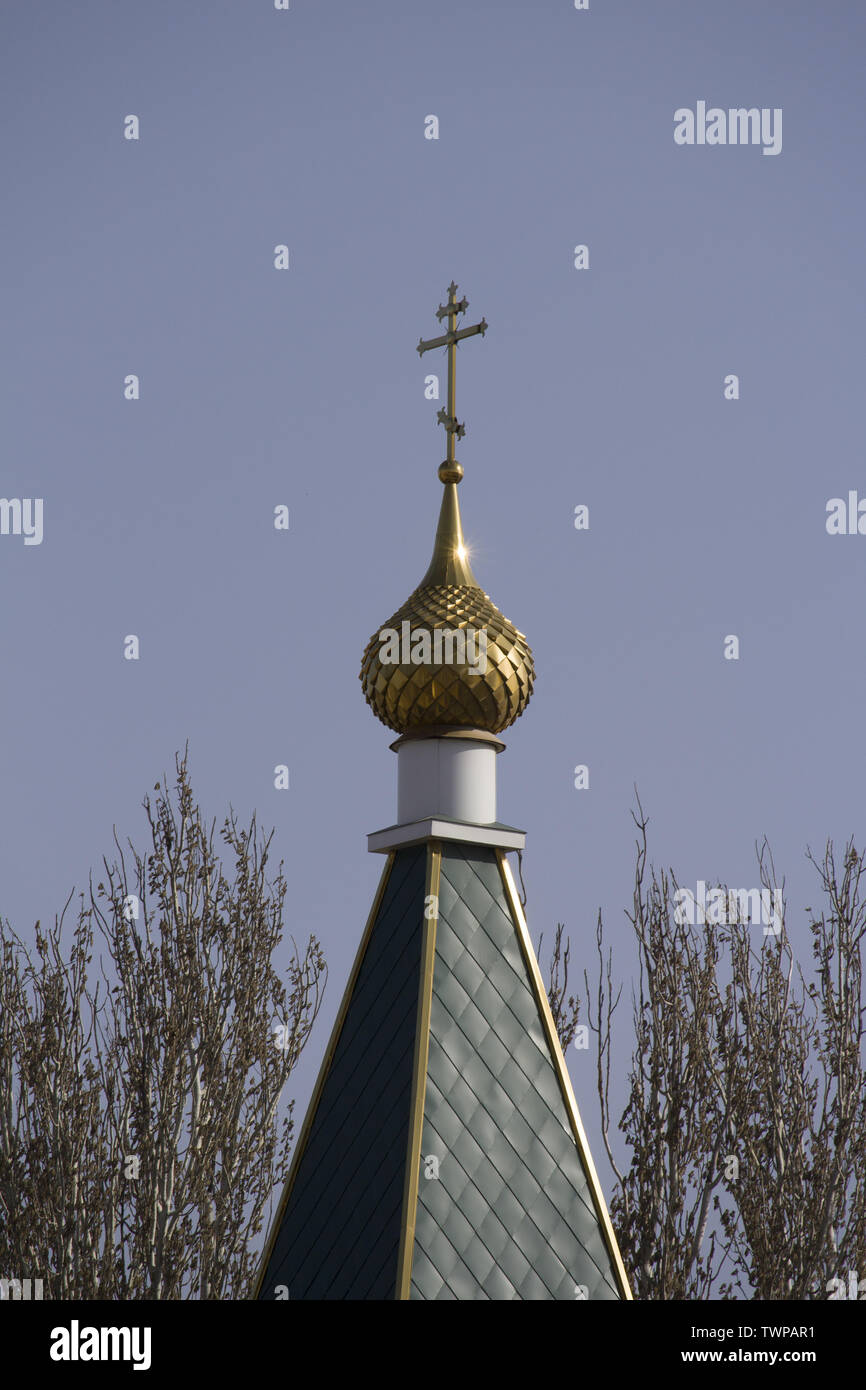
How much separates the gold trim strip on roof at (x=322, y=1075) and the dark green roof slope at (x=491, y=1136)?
49cm

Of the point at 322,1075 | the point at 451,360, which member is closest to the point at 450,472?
the point at 451,360

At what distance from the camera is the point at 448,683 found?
407 inches

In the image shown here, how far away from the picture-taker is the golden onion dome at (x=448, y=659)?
1035cm

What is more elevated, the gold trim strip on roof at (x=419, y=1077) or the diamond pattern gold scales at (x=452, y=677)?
the diamond pattern gold scales at (x=452, y=677)

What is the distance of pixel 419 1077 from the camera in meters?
9.06

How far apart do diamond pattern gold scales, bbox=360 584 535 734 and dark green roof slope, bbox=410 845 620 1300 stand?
0.83m

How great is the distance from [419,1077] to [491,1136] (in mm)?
471

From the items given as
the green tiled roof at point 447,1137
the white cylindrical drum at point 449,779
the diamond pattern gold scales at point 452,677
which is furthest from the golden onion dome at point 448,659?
the green tiled roof at point 447,1137

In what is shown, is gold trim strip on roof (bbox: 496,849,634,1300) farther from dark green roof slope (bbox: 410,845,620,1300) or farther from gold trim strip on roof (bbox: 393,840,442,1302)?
gold trim strip on roof (bbox: 393,840,442,1302)

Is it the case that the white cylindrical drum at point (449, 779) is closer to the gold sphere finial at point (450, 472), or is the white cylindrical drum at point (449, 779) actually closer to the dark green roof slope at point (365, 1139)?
the dark green roof slope at point (365, 1139)

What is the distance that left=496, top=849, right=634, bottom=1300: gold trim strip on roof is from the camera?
930 cm
